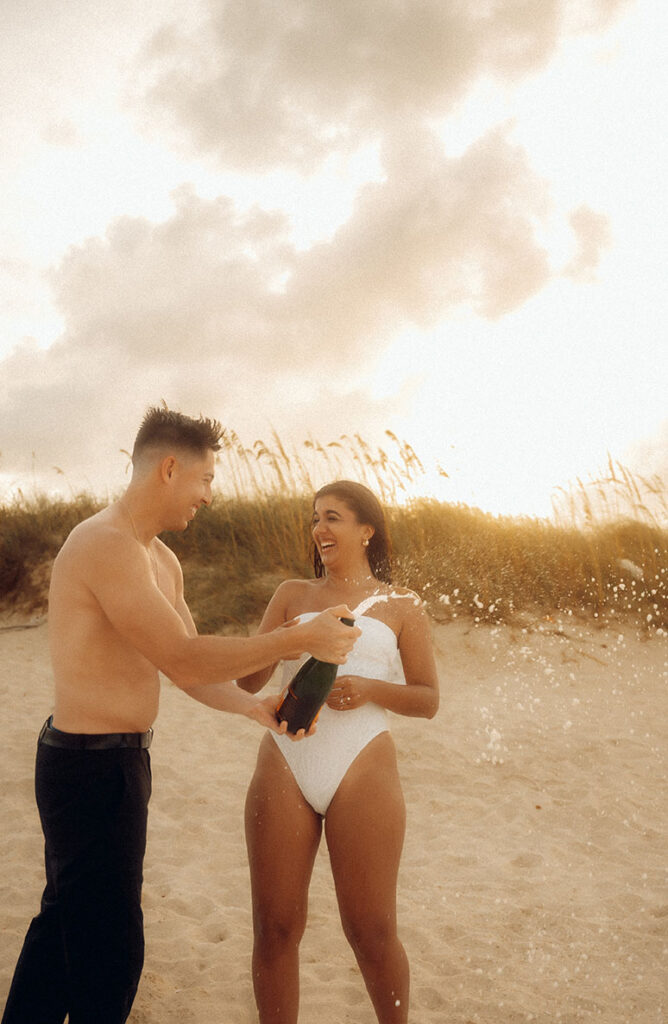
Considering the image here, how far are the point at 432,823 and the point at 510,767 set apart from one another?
157cm

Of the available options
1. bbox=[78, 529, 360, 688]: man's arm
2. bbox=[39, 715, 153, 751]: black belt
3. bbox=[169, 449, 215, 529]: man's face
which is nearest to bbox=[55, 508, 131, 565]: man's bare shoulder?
bbox=[78, 529, 360, 688]: man's arm

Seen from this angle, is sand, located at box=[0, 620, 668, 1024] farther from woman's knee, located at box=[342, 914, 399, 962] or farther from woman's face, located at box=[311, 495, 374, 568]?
woman's face, located at box=[311, 495, 374, 568]

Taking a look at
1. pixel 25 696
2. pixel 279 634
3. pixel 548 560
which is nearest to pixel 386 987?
pixel 279 634

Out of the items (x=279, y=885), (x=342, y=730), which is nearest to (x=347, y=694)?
(x=342, y=730)

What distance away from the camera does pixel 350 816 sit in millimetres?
2553

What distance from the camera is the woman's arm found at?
267 cm

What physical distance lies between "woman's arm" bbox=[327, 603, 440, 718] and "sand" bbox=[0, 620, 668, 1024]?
6.46 feet

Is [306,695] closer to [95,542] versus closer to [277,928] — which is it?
[277,928]

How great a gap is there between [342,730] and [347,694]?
0.14 metres

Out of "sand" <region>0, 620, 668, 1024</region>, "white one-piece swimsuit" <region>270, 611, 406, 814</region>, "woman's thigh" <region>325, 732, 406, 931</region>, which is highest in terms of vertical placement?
"white one-piece swimsuit" <region>270, 611, 406, 814</region>

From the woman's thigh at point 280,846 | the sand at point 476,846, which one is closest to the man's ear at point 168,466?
the woman's thigh at point 280,846

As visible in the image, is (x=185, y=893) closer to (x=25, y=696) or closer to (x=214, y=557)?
(x=25, y=696)

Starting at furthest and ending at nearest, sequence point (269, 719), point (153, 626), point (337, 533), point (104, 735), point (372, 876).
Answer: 1. point (337, 533)
2. point (269, 719)
3. point (372, 876)
4. point (104, 735)
5. point (153, 626)

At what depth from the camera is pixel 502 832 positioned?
255 inches
